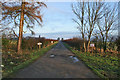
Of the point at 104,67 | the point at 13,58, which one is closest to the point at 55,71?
the point at 104,67

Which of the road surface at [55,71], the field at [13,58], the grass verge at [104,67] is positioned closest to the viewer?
the road surface at [55,71]

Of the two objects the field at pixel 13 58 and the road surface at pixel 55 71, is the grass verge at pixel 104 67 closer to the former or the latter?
the road surface at pixel 55 71

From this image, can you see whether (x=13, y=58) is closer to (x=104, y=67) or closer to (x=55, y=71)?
(x=55, y=71)

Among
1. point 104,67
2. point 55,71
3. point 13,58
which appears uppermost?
point 13,58

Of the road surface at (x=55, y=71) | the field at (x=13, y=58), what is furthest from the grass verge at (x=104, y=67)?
the field at (x=13, y=58)

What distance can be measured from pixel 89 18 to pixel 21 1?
10.2 meters

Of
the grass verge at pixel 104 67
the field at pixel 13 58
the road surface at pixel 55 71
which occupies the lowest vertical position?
the grass verge at pixel 104 67

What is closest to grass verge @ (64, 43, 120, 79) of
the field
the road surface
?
the road surface

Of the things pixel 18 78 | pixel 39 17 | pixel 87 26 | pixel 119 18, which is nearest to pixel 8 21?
pixel 39 17

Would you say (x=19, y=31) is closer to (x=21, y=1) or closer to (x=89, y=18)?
(x=21, y=1)

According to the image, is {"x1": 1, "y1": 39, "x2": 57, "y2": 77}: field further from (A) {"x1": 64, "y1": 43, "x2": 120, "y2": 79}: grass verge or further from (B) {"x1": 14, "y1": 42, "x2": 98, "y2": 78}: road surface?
(A) {"x1": 64, "y1": 43, "x2": 120, "y2": 79}: grass verge

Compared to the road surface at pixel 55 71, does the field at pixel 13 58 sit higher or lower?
higher

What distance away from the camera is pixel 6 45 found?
14156mm

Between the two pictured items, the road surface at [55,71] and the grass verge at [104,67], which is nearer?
the road surface at [55,71]
